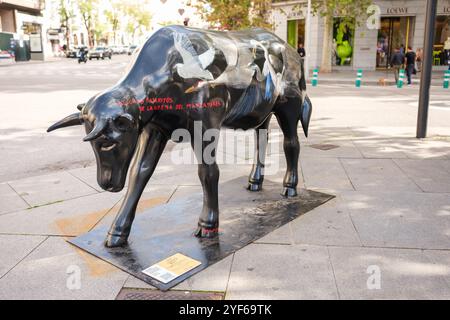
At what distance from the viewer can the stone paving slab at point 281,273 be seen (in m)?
2.79

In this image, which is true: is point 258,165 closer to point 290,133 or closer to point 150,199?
point 290,133

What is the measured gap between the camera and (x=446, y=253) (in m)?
3.32

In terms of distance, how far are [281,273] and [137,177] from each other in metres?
1.35

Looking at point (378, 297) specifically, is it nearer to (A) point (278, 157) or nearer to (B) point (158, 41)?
(B) point (158, 41)

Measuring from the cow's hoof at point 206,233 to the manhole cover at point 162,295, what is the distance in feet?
2.58

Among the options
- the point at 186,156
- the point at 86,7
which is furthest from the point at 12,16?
the point at 186,156

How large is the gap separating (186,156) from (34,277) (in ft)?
13.1

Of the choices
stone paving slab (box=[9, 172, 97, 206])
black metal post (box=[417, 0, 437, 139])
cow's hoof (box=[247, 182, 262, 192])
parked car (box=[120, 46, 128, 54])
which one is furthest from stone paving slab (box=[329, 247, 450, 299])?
parked car (box=[120, 46, 128, 54])

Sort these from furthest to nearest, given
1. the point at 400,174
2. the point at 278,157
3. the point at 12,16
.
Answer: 1. the point at 12,16
2. the point at 278,157
3. the point at 400,174

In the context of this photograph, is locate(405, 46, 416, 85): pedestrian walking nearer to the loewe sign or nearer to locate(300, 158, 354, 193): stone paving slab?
the loewe sign

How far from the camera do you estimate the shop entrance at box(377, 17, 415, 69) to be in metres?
26.8

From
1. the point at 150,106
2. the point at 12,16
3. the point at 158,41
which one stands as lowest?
the point at 150,106

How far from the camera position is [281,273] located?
9.96 ft

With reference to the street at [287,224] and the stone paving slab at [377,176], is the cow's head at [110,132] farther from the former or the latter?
the stone paving slab at [377,176]
